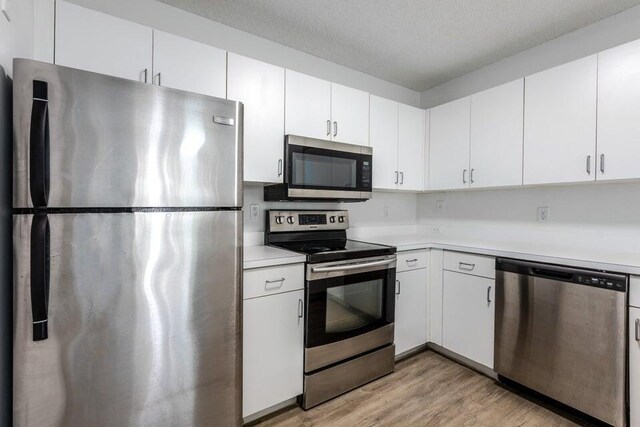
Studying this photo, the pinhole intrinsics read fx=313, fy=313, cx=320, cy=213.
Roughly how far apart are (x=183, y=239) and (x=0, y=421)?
82cm

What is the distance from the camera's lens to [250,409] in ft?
5.63

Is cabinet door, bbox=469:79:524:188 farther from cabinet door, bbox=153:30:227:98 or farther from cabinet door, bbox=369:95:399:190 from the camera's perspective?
cabinet door, bbox=153:30:227:98

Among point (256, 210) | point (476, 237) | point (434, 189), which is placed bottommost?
point (476, 237)

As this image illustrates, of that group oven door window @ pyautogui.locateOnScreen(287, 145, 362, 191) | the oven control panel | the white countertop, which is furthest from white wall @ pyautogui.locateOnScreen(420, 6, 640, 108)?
the white countertop

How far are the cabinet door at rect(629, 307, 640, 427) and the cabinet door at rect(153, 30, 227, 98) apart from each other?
8.24 feet

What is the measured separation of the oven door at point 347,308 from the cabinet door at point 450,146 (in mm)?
1007

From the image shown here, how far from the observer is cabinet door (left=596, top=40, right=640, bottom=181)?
1744 mm

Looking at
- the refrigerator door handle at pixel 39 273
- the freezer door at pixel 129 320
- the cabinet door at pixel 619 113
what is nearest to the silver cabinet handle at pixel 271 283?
the freezer door at pixel 129 320

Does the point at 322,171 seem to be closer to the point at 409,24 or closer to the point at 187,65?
the point at 187,65

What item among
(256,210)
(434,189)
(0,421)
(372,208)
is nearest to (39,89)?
(0,421)

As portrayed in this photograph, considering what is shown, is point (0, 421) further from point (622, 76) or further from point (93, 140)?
point (622, 76)

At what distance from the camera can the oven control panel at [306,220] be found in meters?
2.30

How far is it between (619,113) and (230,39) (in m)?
2.51

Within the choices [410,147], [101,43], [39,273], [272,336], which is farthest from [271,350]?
[410,147]
